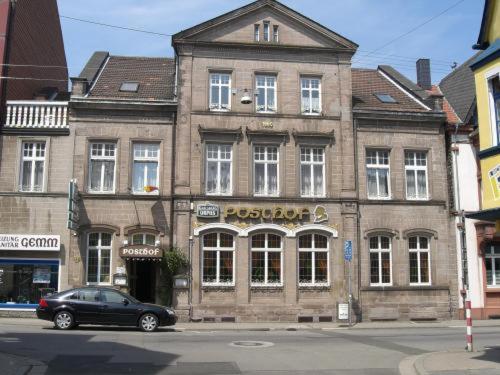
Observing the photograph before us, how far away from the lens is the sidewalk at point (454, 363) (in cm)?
1125

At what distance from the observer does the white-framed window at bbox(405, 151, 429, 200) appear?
1075 inches

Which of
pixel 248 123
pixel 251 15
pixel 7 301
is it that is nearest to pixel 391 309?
pixel 248 123

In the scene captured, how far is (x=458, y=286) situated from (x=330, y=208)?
22.3ft

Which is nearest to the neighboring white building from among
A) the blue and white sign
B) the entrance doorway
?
the blue and white sign

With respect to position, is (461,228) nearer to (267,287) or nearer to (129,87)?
(267,287)

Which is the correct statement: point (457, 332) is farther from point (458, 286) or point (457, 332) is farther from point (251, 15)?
point (251, 15)

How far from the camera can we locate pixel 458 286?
2658cm

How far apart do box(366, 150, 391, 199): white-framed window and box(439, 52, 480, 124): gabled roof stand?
4.81 meters

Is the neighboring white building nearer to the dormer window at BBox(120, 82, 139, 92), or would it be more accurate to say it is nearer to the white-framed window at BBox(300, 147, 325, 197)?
the white-framed window at BBox(300, 147, 325, 197)

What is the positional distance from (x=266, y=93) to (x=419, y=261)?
10219 mm

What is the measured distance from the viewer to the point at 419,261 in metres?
26.7

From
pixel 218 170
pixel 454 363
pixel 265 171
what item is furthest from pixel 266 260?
pixel 454 363

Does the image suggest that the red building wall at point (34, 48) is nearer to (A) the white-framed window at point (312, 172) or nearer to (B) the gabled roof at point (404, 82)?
(A) the white-framed window at point (312, 172)

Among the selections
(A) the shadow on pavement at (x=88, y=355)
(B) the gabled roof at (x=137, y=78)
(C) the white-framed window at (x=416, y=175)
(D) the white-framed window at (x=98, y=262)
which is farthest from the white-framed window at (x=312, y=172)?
(A) the shadow on pavement at (x=88, y=355)
